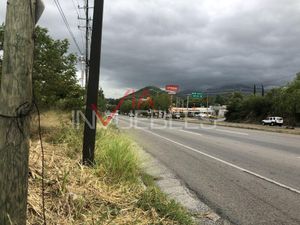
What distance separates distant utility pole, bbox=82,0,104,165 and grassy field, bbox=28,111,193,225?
1.35 feet

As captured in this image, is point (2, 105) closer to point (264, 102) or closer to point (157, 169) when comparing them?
point (157, 169)

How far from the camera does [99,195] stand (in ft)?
19.5

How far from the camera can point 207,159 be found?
1392 centimetres

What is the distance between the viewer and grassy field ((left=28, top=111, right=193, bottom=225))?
506cm

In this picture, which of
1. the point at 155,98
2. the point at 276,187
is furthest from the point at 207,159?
the point at 155,98

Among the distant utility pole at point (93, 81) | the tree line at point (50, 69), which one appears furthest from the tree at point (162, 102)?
the distant utility pole at point (93, 81)

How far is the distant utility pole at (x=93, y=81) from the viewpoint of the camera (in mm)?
8031

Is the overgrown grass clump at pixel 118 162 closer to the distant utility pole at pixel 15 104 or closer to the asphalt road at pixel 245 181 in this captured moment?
the asphalt road at pixel 245 181

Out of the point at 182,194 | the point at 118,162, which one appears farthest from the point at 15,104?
the point at 182,194

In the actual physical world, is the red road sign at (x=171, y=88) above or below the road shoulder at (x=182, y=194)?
above

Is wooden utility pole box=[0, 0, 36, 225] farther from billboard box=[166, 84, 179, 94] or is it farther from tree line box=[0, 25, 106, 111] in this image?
billboard box=[166, 84, 179, 94]

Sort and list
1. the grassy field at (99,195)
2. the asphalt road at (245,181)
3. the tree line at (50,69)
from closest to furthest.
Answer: the grassy field at (99,195) → the asphalt road at (245,181) → the tree line at (50,69)

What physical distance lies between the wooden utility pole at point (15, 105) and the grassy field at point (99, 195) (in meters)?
1.18

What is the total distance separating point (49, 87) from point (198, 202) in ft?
23.2
